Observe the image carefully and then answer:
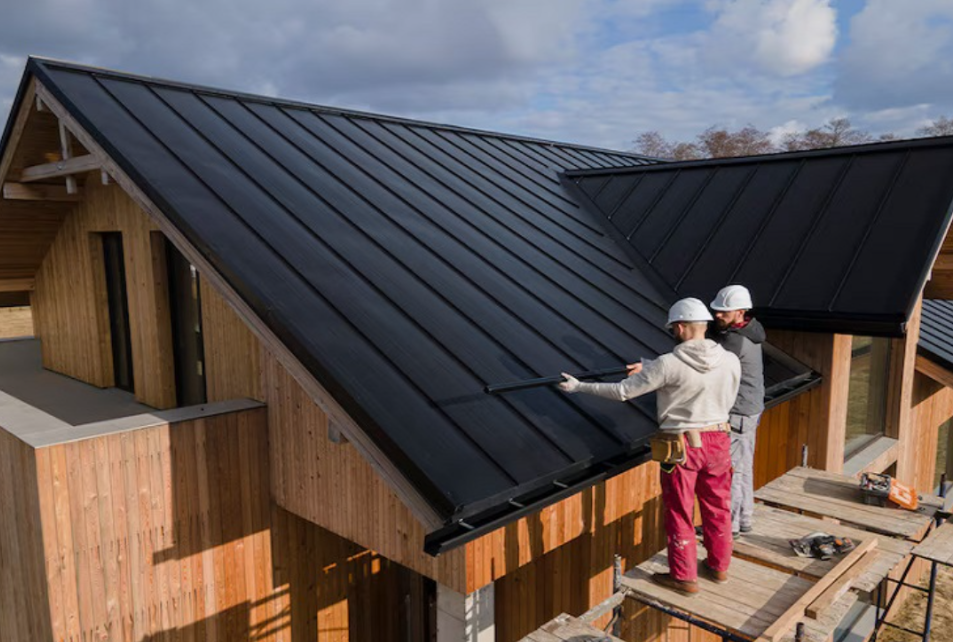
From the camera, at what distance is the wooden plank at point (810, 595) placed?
4312 millimetres

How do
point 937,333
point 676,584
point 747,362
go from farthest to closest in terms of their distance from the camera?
point 937,333
point 747,362
point 676,584

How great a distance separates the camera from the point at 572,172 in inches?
447

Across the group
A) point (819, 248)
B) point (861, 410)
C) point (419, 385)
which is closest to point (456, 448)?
point (419, 385)

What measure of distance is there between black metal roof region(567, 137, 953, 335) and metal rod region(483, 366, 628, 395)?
2.77 meters

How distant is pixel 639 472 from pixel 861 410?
6826mm

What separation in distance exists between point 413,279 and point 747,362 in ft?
9.74

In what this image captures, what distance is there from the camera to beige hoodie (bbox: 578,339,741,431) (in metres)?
4.55

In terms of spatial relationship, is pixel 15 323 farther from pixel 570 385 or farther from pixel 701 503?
pixel 701 503

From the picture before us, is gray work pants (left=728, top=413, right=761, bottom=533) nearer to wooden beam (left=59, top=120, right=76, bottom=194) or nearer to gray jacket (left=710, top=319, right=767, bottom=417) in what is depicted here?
gray jacket (left=710, top=319, right=767, bottom=417)

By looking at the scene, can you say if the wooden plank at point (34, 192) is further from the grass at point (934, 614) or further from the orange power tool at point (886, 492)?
the grass at point (934, 614)

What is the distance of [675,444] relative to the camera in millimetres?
4480

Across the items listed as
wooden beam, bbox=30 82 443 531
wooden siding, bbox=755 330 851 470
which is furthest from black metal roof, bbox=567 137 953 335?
wooden beam, bbox=30 82 443 531

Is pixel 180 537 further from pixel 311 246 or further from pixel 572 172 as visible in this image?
pixel 572 172

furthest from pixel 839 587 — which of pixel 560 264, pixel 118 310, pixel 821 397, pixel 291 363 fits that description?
pixel 118 310
